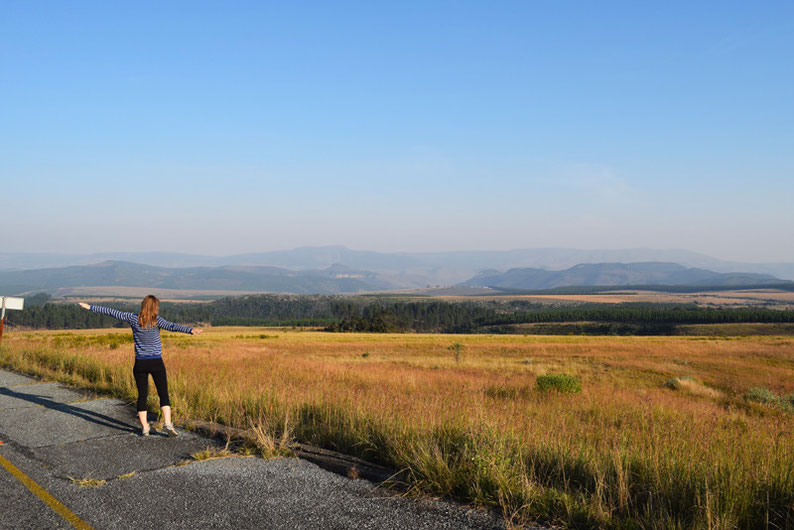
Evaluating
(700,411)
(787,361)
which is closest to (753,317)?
(787,361)

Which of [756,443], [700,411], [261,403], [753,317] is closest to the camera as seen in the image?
[756,443]

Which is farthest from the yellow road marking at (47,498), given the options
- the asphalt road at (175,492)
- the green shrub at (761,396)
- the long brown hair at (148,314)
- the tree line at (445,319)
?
the tree line at (445,319)

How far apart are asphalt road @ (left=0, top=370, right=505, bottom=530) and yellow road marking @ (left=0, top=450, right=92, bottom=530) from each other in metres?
0.01

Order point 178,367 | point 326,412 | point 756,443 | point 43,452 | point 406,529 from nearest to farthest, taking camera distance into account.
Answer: point 406,529 < point 756,443 < point 43,452 < point 326,412 < point 178,367

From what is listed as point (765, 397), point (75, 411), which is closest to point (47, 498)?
point (75, 411)

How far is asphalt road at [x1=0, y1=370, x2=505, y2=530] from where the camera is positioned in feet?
17.2

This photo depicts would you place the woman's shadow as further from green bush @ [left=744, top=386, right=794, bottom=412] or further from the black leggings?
green bush @ [left=744, top=386, right=794, bottom=412]

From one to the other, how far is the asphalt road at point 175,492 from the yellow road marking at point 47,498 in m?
0.01

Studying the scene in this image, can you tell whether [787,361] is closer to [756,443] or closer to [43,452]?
[756,443]

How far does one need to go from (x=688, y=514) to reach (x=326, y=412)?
18.9 ft

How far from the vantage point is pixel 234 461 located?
23.5ft

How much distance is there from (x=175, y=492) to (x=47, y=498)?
1.37m

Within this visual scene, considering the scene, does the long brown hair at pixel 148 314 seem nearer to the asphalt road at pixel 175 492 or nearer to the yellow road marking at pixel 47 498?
the asphalt road at pixel 175 492

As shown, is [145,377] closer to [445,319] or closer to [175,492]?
[175,492]
